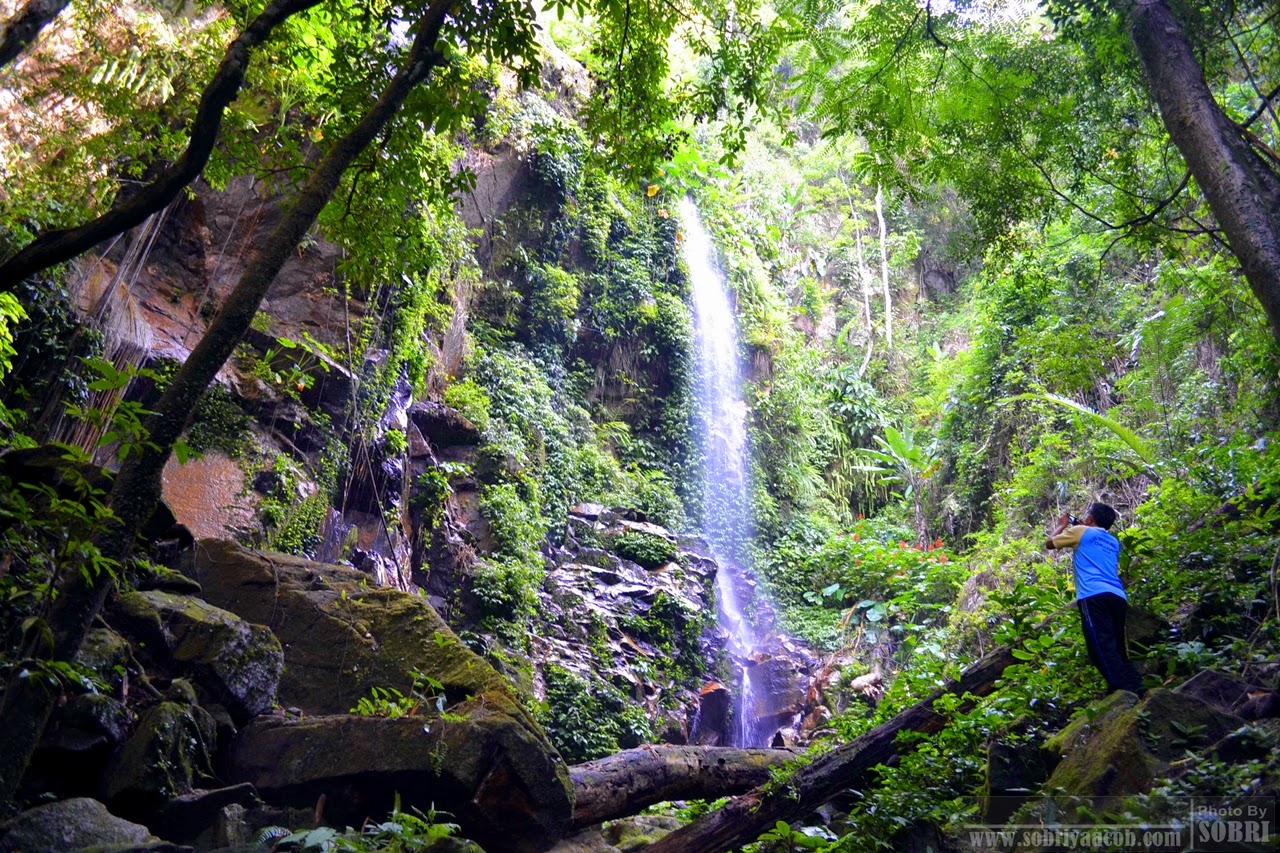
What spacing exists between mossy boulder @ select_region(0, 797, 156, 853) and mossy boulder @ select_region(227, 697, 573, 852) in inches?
48.4

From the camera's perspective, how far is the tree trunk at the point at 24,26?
336 centimetres

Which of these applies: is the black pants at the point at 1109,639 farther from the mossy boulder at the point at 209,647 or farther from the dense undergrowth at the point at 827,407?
the mossy boulder at the point at 209,647

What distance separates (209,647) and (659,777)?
10.4 feet

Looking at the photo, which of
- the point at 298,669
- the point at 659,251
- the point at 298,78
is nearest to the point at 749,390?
the point at 659,251

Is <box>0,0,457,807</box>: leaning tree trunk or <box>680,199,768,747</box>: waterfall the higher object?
<box>680,199,768,747</box>: waterfall

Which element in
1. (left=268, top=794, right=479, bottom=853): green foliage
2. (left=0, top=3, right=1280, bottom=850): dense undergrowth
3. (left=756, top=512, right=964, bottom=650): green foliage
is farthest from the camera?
(left=756, top=512, right=964, bottom=650): green foliage

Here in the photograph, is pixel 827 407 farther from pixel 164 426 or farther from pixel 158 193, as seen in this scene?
pixel 158 193

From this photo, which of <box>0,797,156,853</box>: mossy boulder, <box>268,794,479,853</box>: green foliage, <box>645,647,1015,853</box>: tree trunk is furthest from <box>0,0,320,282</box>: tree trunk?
<box>645,647,1015,853</box>: tree trunk

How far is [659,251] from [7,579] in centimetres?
1505

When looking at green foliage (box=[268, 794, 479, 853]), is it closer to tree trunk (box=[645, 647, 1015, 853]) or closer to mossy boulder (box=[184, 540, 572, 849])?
mossy boulder (box=[184, 540, 572, 849])

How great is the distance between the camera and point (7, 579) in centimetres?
402

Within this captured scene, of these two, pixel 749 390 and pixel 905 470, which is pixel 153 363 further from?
pixel 905 470

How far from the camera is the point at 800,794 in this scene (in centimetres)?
543

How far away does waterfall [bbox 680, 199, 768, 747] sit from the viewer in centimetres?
1611
